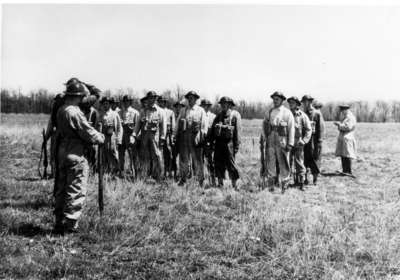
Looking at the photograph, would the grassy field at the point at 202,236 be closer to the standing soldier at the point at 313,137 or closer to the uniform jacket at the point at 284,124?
the uniform jacket at the point at 284,124

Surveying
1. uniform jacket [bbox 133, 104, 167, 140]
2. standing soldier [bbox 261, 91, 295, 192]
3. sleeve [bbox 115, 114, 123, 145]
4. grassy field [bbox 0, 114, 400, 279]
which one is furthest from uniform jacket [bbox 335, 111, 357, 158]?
sleeve [bbox 115, 114, 123, 145]

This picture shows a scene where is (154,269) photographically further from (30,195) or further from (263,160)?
(263,160)

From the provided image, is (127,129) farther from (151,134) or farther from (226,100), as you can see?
(226,100)

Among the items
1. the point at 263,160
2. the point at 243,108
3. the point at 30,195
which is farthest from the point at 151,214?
the point at 243,108

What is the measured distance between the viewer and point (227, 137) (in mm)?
9008

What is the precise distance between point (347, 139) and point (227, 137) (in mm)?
5073

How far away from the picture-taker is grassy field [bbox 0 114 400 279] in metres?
4.47

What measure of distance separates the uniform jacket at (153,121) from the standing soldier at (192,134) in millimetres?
474

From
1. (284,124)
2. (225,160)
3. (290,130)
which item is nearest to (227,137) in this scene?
(225,160)

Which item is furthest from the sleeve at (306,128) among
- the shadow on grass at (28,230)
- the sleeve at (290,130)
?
the shadow on grass at (28,230)

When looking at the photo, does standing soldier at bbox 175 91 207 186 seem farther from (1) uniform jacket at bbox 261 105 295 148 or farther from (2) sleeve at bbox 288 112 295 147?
(2) sleeve at bbox 288 112 295 147

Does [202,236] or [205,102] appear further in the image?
[205,102]

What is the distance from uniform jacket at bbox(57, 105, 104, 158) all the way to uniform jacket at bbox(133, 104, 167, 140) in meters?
4.24

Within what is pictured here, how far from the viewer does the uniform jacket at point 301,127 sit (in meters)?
9.59
